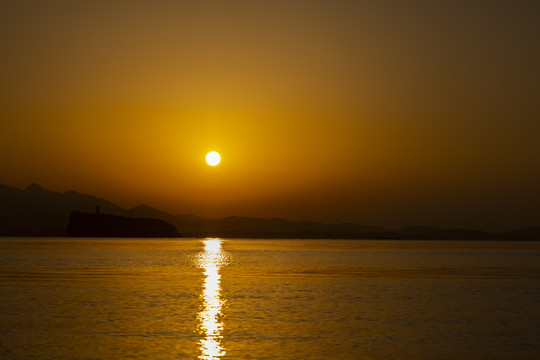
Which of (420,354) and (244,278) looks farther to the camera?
(244,278)

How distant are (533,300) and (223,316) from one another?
23570 millimetres

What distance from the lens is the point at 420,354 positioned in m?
28.9

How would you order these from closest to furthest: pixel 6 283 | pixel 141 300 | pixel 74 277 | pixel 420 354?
pixel 420 354 < pixel 141 300 < pixel 6 283 < pixel 74 277

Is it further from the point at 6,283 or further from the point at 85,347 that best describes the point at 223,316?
the point at 6,283

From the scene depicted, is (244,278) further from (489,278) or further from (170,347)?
(170,347)

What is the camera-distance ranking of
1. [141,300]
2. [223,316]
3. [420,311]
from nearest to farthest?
1. [223,316]
2. [420,311]
3. [141,300]

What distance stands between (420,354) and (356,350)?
2.61 metres

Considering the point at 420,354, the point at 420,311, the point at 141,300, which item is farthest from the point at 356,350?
the point at 141,300

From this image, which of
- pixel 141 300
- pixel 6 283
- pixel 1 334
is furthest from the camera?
pixel 6 283

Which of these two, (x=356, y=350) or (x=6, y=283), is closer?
(x=356, y=350)

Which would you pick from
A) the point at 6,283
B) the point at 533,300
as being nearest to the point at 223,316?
the point at 533,300

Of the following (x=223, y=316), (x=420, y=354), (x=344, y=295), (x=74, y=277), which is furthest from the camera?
(x=74, y=277)

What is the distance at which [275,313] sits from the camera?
1626 inches

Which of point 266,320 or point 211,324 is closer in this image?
point 211,324
